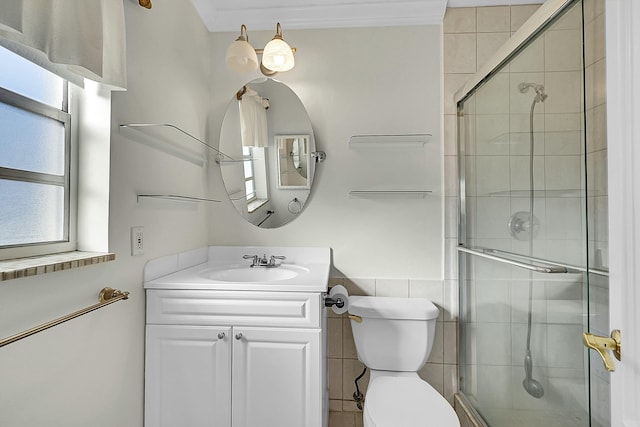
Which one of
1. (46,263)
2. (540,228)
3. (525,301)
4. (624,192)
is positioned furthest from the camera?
(525,301)

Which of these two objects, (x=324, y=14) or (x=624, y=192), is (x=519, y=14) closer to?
(x=324, y=14)

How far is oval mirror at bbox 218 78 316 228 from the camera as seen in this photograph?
75.2 inches

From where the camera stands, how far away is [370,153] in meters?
1.91

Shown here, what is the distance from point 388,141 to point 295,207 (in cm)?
66

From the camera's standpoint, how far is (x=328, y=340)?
73.7 inches

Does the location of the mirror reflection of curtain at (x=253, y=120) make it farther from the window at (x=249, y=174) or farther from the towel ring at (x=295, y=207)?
the towel ring at (x=295, y=207)

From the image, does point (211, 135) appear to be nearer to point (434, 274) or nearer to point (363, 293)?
point (363, 293)

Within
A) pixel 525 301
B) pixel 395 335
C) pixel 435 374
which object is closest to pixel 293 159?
pixel 395 335

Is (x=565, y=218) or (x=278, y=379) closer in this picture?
(x=565, y=218)

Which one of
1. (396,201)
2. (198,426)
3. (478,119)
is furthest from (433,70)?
(198,426)

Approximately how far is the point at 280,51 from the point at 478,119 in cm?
106

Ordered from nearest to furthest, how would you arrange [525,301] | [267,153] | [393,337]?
[525,301]
[393,337]
[267,153]

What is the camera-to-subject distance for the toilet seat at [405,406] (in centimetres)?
119

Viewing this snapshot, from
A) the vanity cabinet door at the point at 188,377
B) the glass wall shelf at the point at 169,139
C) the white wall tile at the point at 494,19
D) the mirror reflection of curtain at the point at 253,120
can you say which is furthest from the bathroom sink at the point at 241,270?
the white wall tile at the point at 494,19
